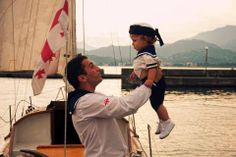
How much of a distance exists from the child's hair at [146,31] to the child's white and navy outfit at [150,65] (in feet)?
0.31

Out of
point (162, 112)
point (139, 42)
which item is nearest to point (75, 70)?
point (139, 42)

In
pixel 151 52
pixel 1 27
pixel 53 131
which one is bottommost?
pixel 53 131

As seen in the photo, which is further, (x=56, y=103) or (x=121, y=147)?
(x=56, y=103)

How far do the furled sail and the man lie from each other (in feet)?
33.0

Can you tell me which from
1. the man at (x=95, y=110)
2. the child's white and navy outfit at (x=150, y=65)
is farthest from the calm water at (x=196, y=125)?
the man at (x=95, y=110)

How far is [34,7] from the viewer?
589 inches

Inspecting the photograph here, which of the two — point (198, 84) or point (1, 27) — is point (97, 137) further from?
point (198, 84)

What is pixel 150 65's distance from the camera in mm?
4332

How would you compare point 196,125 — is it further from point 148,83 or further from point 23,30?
point 148,83

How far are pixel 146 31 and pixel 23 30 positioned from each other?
11319 millimetres

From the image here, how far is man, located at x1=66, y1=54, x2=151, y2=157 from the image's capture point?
419 cm

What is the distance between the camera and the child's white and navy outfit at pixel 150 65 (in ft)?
14.3

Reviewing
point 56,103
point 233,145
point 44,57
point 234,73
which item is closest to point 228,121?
point 233,145

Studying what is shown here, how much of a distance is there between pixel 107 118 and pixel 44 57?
2013mm
